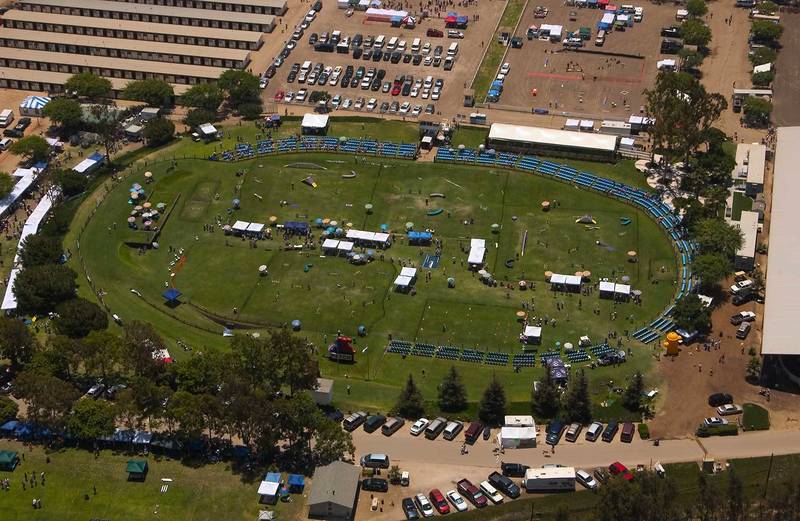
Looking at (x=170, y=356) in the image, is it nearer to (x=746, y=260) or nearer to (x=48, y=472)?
(x=48, y=472)

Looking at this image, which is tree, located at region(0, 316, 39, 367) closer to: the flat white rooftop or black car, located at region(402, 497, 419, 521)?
black car, located at region(402, 497, 419, 521)

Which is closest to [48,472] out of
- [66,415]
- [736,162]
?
[66,415]

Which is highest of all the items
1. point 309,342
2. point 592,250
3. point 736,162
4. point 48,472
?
point 736,162

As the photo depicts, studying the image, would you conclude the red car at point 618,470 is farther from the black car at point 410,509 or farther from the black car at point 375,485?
the black car at point 375,485

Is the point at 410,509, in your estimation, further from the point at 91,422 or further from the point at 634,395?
the point at 91,422

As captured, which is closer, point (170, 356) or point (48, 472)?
point (48, 472)

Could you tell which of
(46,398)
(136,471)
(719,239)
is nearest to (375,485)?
(136,471)
